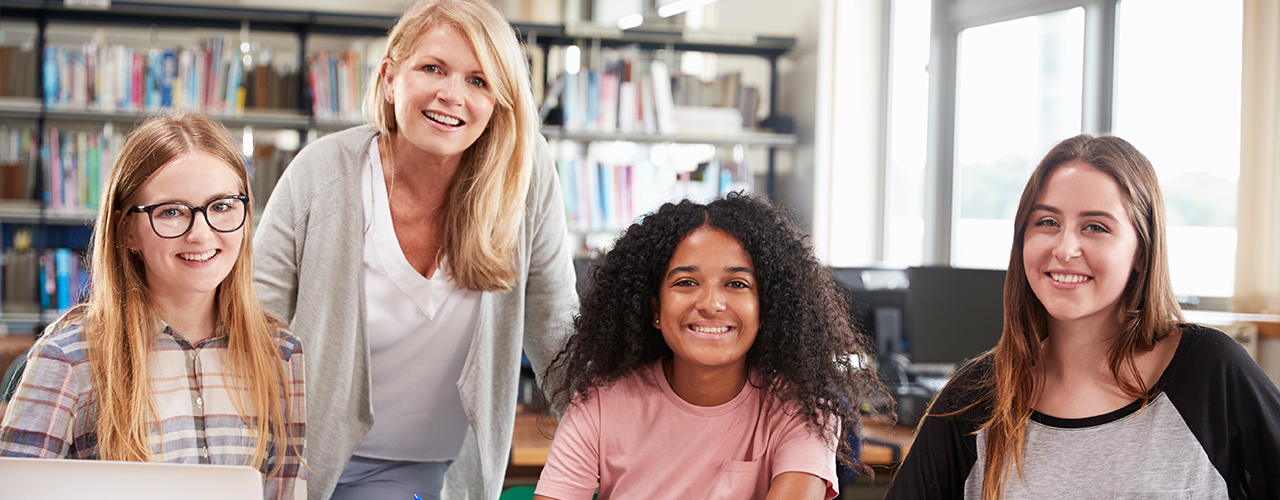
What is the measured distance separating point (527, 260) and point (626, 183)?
2436 millimetres

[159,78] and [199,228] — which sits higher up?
[159,78]

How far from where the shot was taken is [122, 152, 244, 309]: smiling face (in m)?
1.29

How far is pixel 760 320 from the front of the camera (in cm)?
151

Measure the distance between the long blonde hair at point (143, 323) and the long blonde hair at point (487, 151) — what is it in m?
0.33

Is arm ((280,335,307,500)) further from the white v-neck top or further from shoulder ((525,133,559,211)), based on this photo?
shoulder ((525,133,559,211))

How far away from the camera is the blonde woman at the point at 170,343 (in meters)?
1.23

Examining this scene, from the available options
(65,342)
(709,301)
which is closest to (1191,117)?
(709,301)

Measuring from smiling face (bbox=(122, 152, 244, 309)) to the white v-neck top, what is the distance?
29 cm

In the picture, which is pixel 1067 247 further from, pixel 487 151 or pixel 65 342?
pixel 65 342

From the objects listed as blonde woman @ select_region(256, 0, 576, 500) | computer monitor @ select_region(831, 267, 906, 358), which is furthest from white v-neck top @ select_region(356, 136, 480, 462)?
computer monitor @ select_region(831, 267, 906, 358)

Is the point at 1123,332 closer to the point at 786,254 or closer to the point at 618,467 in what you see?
the point at 786,254

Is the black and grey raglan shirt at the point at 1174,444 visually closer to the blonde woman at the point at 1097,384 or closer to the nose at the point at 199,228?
the blonde woman at the point at 1097,384

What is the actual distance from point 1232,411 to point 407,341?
1.26 meters

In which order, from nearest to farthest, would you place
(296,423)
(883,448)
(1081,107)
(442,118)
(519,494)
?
1. (296,423)
2. (442,118)
3. (519,494)
4. (883,448)
5. (1081,107)
